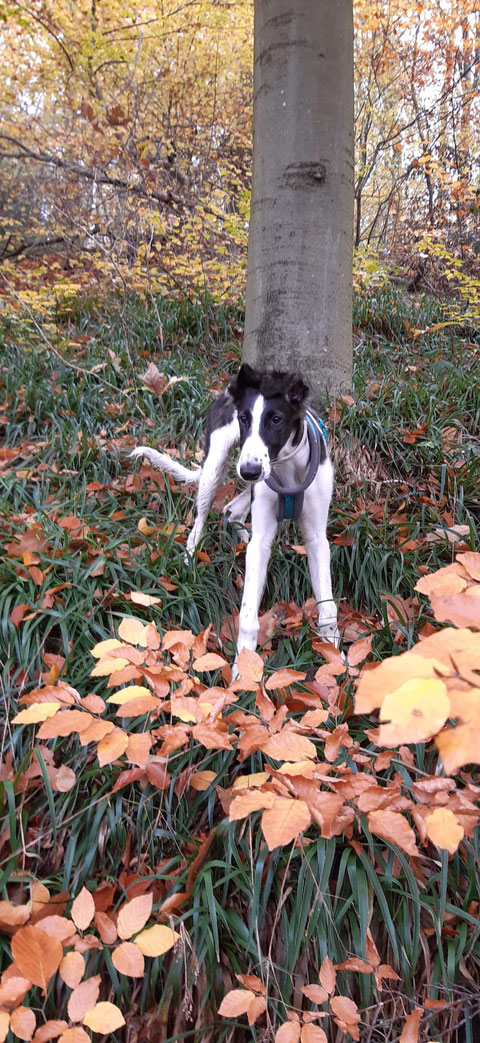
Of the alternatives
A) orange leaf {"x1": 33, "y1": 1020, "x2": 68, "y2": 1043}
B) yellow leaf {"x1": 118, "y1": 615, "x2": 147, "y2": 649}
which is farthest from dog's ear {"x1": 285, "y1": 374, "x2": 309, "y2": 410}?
orange leaf {"x1": 33, "y1": 1020, "x2": 68, "y2": 1043}

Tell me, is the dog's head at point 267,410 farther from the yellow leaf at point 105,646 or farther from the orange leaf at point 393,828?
the orange leaf at point 393,828

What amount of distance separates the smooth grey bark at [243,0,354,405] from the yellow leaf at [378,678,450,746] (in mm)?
3582

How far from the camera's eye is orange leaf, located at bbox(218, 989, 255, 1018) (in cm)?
160

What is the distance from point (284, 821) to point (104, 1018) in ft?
2.45

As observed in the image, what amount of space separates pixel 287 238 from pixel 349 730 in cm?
323

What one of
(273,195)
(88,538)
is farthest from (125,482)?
(273,195)

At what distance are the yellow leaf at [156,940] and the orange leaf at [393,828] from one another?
2.14 ft

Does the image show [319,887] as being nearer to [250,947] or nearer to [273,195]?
[250,947]

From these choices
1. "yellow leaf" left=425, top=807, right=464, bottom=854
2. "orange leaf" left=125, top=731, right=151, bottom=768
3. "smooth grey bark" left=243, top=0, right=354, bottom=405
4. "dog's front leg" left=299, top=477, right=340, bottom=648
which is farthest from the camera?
"smooth grey bark" left=243, top=0, right=354, bottom=405

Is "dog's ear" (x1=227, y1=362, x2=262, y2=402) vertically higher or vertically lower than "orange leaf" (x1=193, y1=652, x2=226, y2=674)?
higher

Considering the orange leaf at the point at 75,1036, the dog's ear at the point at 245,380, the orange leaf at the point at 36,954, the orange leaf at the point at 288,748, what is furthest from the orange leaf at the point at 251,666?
the dog's ear at the point at 245,380

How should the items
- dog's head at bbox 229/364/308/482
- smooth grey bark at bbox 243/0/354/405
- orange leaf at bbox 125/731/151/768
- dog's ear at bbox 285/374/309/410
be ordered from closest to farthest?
1. orange leaf at bbox 125/731/151/768
2. dog's head at bbox 229/364/308/482
3. dog's ear at bbox 285/374/309/410
4. smooth grey bark at bbox 243/0/354/405

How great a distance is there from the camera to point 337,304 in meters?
4.09

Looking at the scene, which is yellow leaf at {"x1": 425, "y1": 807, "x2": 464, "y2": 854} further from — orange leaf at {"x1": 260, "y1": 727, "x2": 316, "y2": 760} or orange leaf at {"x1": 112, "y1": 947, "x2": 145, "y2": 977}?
orange leaf at {"x1": 112, "y1": 947, "x2": 145, "y2": 977}
